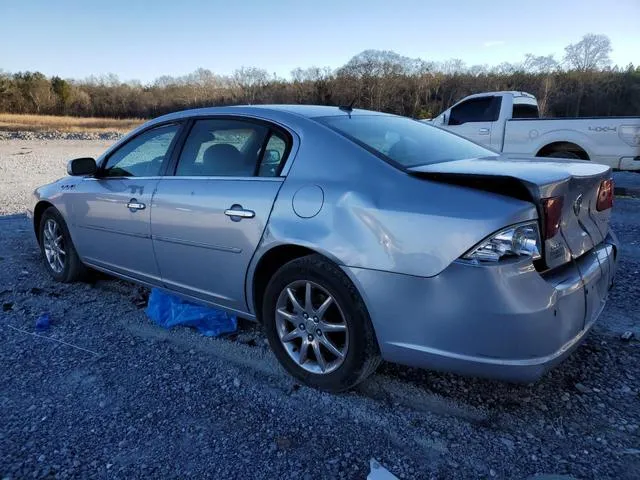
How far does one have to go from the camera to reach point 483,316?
7.34 feet

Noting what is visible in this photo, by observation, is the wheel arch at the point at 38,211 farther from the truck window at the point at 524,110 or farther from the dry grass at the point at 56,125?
the dry grass at the point at 56,125

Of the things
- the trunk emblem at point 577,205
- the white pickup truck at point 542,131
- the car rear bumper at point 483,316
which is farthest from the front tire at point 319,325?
the white pickup truck at point 542,131

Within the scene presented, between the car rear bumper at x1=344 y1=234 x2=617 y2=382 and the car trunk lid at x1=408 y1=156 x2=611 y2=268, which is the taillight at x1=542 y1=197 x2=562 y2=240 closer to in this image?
the car trunk lid at x1=408 y1=156 x2=611 y2=268

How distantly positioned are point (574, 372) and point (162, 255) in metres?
2.86

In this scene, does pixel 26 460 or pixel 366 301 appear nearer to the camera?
pixel 26 460

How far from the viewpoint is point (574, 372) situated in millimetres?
3045

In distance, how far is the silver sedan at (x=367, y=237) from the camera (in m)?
2.26

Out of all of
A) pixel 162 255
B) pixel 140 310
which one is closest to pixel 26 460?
pixel 162 255

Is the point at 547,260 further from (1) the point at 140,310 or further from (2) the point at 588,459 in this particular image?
(1) the point at 140,310

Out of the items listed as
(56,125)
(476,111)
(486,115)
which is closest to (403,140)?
(486,115)

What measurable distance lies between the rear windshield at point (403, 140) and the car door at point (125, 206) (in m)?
1.43

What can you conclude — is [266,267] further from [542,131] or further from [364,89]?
[364,89]

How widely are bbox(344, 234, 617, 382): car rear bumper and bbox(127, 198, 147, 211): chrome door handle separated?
191cm

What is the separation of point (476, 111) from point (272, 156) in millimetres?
9536
